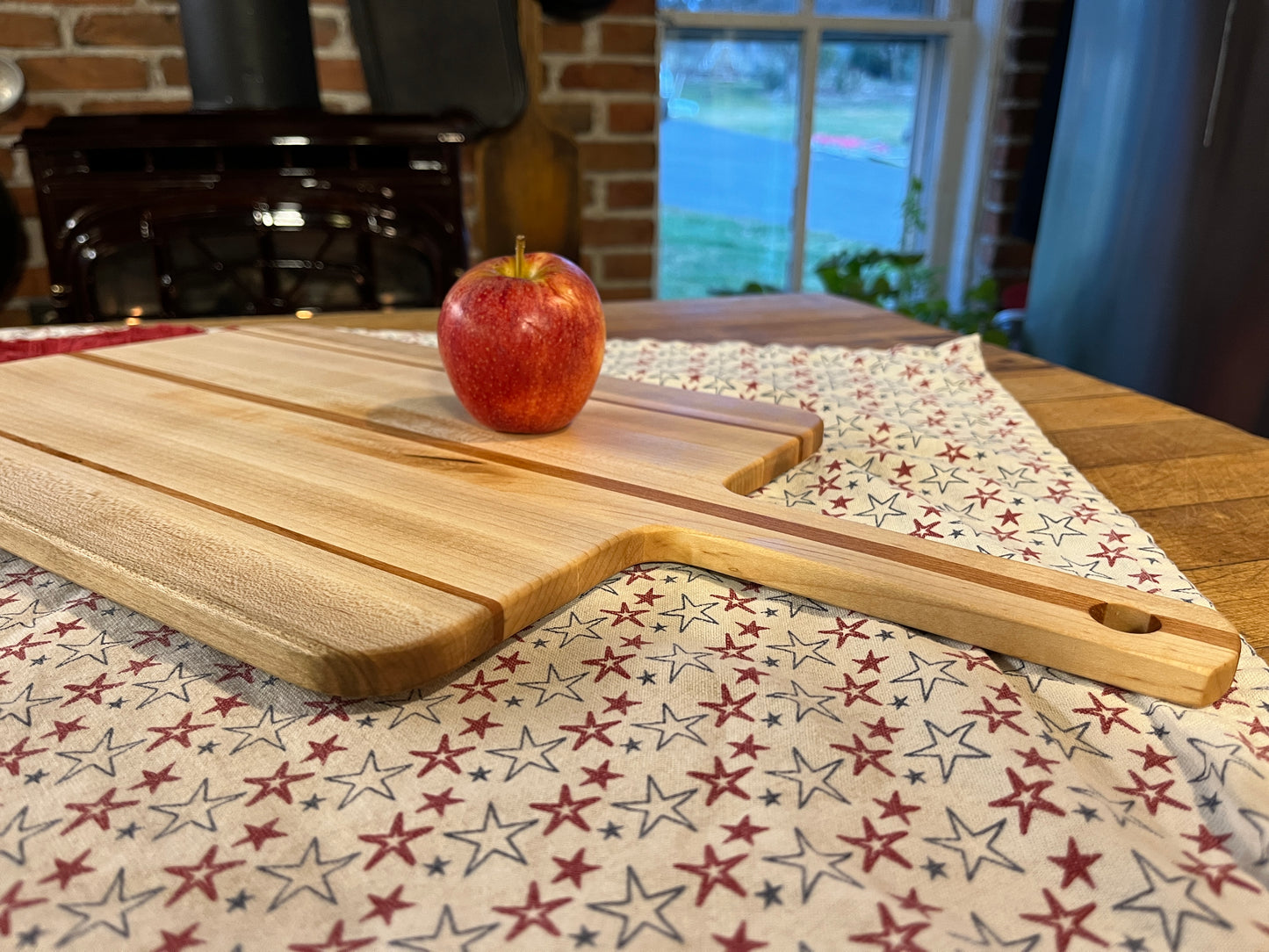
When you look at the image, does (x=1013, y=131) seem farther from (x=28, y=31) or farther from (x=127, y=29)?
(x=28, y=31)

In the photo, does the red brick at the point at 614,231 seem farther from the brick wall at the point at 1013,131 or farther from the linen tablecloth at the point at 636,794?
the linen tablecloth at the point at 636,794

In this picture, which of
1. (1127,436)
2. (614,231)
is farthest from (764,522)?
(614,231)

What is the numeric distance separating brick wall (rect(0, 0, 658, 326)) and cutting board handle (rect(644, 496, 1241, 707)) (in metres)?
1.89

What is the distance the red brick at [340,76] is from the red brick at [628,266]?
70cm

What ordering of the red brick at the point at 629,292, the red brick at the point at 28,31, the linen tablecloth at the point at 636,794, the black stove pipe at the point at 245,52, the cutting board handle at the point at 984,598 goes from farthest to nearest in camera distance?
the red brick at the point at 629,292 → the red brick at the point at 28,31 → the black stove pipe at the point at 245,52 → the cutting board handle at the point at 984,598 → the linen tablecloth at the point at 636,794

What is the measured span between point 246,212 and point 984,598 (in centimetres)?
151

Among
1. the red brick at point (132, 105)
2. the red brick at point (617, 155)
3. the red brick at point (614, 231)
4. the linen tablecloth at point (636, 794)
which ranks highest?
the red brick at point (132, 105)

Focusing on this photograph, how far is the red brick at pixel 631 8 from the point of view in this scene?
2.19 m

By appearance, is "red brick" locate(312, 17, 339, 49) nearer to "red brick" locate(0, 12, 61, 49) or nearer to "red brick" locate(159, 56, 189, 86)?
"red brick" locate(159, 56, 189, 86)

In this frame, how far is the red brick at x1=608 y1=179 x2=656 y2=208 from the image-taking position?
91.2 inches

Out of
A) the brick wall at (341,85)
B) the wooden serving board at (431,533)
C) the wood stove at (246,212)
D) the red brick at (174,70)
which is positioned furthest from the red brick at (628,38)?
the wooden serving board at (431,533)

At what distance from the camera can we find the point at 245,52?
176 cm

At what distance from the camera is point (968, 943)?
31 cm

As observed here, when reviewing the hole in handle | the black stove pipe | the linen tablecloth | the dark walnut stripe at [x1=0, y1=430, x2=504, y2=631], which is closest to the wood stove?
the black stove pipe
